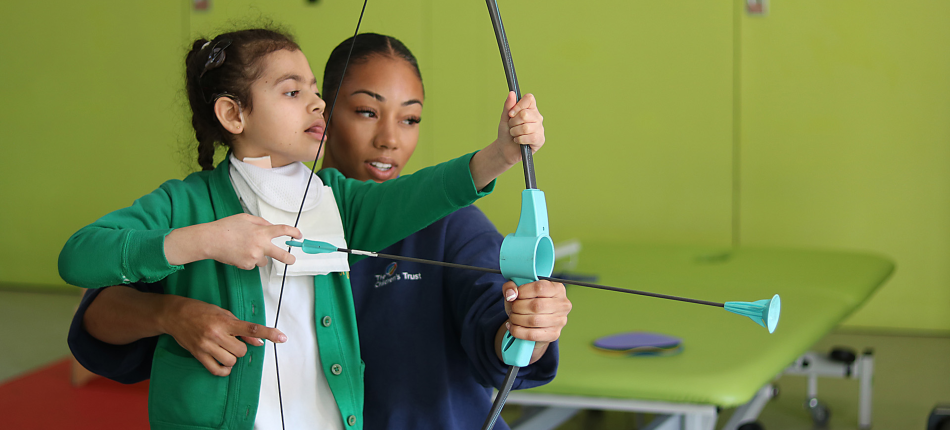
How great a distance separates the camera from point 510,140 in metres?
0.56

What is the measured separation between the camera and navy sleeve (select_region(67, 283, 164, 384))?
2.15 feet

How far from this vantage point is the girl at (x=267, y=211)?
570 mm

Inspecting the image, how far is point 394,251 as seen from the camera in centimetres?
74

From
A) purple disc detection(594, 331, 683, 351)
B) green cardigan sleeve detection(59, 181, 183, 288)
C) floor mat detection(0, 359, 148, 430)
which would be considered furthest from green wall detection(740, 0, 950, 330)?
green cardigan sleeve detection(59, 181, 183, 288)

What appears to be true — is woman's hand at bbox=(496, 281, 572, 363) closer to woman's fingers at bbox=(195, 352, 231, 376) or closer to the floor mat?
woman's fingers at bbox=(195, 352, 231, 376)

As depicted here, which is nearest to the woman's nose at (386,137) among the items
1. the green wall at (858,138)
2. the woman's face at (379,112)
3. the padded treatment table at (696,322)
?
the woman's face at (379,112)

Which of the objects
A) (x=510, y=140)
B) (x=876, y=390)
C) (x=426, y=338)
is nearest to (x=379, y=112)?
(x=510, y=140)

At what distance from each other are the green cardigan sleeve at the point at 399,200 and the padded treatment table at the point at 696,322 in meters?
0.78

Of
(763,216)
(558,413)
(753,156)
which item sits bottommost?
(558,413)

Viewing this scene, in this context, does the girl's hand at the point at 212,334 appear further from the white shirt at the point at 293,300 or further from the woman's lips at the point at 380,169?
the woman's lips at the point at 380,169

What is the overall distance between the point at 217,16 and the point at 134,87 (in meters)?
0.12

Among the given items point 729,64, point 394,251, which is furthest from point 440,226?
point 729,64

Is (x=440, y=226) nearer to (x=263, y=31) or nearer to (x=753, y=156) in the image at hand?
(x=263, y=31)

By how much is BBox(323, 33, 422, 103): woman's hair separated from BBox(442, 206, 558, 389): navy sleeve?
0.56 feet
